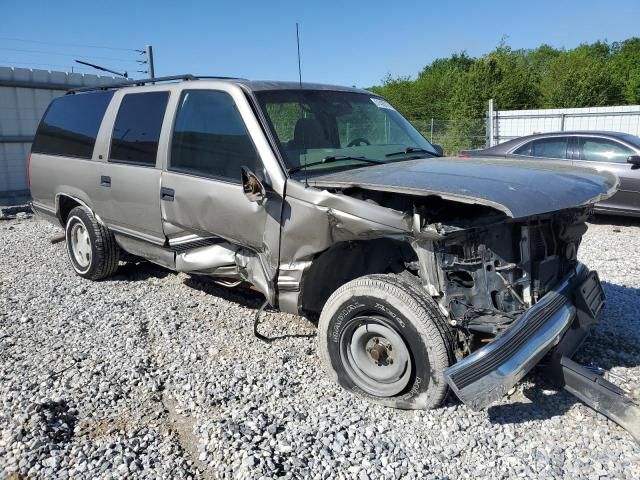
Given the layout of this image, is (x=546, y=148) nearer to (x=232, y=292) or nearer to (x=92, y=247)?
(x=232, y=292)

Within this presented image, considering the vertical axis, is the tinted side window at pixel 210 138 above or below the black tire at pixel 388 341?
above

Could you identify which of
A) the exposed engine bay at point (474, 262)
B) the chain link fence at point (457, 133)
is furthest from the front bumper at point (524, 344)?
the chain link fence at point (457, 133)

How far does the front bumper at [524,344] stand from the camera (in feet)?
8.77

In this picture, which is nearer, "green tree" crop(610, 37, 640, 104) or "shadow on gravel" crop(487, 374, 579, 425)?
"shadow on gravel" crop(487, 374, 579, 425)

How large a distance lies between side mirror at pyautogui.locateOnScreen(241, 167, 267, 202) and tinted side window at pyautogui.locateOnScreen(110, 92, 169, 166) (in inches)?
52.4

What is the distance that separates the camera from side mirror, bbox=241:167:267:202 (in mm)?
3419

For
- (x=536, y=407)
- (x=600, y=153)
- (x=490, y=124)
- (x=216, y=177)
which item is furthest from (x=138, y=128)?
(x=490, y=124)

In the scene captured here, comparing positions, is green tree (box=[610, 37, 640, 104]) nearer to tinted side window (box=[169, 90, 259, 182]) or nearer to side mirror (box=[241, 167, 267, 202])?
tinted side window (box=[169, 90, 259, 182])

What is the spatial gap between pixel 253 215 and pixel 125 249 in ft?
7.03

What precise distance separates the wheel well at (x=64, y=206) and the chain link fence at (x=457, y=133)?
1483 centimetres

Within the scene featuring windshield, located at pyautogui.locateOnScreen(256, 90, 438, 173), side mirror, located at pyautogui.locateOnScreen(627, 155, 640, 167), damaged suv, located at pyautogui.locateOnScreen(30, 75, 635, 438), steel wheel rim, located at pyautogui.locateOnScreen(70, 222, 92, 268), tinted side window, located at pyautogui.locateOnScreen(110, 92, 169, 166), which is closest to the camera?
damaged suv, located at pyautogui.locateOnScreen(30, 75, 635, 438)

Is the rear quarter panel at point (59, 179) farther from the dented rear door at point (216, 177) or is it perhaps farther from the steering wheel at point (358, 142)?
the steering wheel at point (358, 142)

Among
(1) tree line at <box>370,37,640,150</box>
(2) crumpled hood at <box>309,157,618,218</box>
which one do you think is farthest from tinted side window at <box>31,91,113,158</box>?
(1) tree line at <box>370,37,640,150</box>

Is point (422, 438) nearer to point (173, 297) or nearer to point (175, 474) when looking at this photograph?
point (175, 474)
